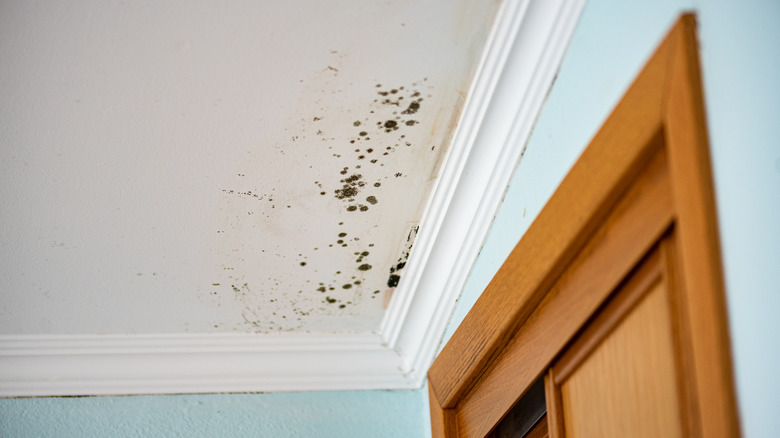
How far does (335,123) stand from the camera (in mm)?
1204

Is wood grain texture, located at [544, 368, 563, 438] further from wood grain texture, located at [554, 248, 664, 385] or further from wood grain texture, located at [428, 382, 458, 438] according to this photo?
wood grain texture, located at [428, 382, 458, 438]

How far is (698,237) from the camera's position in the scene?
0.59m

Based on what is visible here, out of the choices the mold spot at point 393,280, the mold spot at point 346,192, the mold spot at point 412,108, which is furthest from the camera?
the mold spot at point 393,280

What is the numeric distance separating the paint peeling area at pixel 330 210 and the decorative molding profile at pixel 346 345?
42 millimetres

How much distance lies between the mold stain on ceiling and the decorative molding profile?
0.04 metres

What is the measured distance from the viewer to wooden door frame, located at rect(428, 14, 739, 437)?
1.92 feet

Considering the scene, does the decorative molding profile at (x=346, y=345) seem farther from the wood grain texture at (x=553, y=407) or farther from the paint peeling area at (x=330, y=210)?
the wood grain texture at (x=553, y=407)

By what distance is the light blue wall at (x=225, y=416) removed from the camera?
5.18 ft

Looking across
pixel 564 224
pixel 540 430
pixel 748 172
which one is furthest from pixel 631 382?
pixel 540 430

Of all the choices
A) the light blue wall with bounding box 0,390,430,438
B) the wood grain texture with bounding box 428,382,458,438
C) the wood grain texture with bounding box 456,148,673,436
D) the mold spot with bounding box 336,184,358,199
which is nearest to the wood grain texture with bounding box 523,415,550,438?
the wood grain texture with bounding box 456,148,673,436

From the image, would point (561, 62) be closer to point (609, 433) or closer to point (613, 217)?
point (613, 217)

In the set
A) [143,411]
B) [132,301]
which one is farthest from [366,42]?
[143,411]

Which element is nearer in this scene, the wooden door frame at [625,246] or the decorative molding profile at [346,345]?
the wooden door frame at [625,246]

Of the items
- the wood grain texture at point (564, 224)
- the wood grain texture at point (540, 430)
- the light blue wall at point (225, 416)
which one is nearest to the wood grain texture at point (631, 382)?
the wood grain texture at point (564, 224)
